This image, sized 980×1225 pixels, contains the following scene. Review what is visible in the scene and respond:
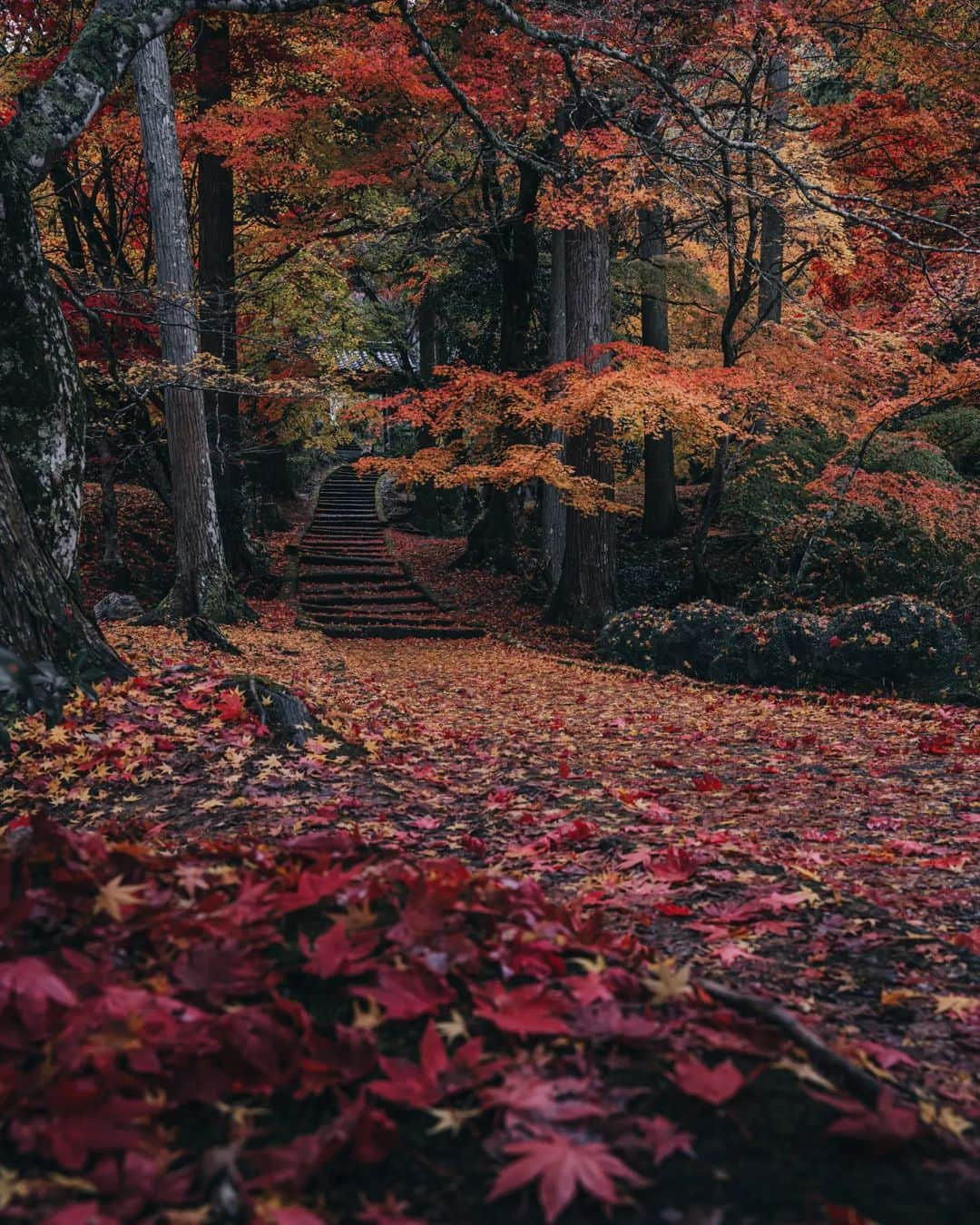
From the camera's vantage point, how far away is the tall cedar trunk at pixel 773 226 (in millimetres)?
10062

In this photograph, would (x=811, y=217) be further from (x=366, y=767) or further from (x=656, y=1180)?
(x=656, y=1180)

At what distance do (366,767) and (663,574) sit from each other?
1144 cm

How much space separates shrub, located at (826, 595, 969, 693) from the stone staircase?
6.24m

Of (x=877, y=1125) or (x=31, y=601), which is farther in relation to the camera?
(x=31, y=601)

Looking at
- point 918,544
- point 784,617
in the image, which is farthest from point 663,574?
point 784,617

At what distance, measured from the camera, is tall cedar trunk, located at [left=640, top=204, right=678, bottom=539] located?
1478 centimetres

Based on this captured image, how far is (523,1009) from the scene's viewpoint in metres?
1.63

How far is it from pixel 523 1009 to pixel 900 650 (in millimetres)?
7868

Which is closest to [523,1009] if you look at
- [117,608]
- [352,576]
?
[117,608]

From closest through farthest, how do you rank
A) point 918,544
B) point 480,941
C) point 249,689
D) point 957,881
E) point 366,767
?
point 480,941 → point 957,881 → point 366,767 → point 249,689 → point 918,544

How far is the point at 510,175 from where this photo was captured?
16.1 m

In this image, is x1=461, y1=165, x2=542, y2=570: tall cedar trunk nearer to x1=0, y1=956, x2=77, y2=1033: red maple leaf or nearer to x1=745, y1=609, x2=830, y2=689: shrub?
x1=745, y1=609, x2=830, y2=689: shrub

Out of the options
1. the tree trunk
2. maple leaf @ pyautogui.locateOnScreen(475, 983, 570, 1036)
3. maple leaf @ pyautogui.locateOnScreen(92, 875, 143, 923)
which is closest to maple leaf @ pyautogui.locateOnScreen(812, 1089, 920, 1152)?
maple leaf @ pyautogui.locateOnScreen(475, 983, 570, 1036)

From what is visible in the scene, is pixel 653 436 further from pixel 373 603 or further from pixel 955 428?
pixel 373 603
